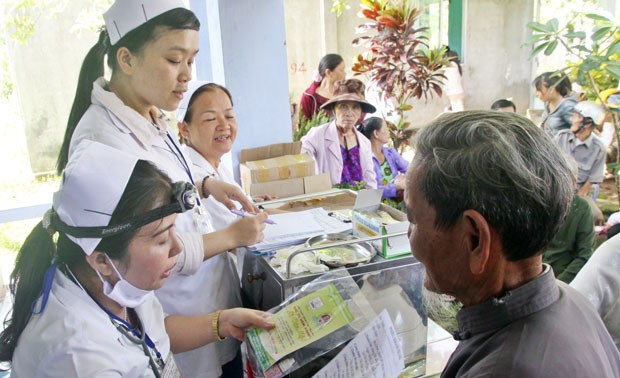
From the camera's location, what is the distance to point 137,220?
1118 mm

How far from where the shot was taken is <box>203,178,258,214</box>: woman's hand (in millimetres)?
1959

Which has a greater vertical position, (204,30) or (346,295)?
(204,30)

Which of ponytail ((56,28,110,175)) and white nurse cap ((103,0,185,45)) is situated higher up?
white nurse cap ((103,0,185,45))

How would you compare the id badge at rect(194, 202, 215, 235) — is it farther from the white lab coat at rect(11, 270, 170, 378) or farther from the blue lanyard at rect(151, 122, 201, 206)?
the white lab coat at rect(11, 270, 170, 378)

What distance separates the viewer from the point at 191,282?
64.3 inches

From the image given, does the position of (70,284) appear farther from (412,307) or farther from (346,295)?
(412,307)

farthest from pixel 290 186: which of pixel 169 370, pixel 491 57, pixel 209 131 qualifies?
pixel 491 57

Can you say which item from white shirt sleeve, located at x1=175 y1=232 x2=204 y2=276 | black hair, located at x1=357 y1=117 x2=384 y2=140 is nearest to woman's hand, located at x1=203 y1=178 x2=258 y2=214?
white shirt sleeve, located at x1=175 y1=232 x2=204 y2=276

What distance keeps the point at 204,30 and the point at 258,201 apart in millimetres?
1921

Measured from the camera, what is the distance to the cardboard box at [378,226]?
4.83 feet

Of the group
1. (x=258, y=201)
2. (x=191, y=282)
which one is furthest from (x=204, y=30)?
(x=191, y=282)

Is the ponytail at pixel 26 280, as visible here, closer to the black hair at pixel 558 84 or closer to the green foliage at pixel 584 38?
the green foliage at pixel 584 38

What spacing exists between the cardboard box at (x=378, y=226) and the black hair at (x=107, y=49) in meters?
0.89

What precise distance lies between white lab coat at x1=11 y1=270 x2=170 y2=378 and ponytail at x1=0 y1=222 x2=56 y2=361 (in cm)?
3
